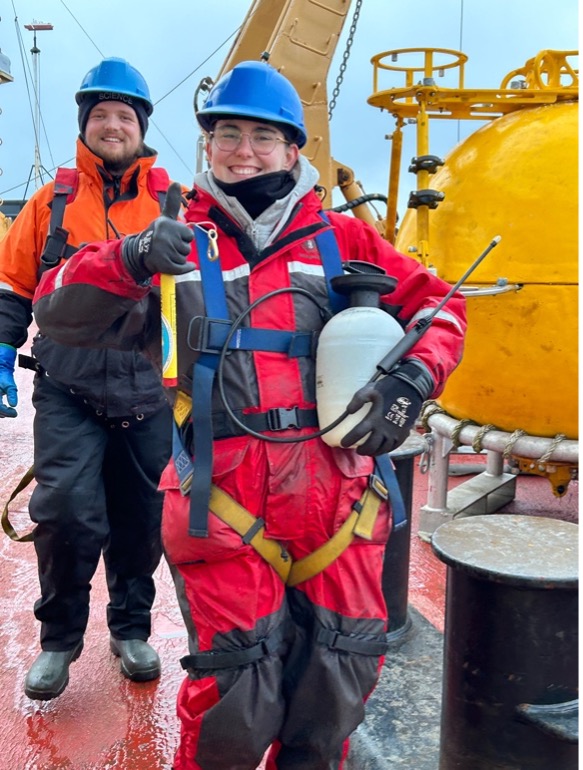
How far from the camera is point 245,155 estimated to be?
7.80ft

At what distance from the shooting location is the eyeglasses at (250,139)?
7.89ft

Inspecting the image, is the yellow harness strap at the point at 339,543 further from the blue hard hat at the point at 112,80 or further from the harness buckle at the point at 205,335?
the blue hard hat at the point at 112,80

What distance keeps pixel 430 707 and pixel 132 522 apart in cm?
141

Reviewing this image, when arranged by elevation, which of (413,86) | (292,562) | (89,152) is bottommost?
(292,562)

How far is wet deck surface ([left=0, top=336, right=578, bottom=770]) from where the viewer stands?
2.96m

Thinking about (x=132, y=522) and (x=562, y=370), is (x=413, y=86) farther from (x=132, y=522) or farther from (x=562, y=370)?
(x=132, y=522)

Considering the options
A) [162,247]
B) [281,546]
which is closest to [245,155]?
[162,247]

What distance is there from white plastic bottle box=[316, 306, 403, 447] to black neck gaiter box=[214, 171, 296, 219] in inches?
16.5

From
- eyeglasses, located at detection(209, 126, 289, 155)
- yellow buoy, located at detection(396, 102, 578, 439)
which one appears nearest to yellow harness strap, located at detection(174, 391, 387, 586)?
eyeglasses, located at detection(209, 126, 289, 155)

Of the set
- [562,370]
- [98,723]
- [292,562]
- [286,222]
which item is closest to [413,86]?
[562,370]

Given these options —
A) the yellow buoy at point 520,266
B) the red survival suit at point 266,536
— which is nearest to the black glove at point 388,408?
the red survival suit at point 266,536

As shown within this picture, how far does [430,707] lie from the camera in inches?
128

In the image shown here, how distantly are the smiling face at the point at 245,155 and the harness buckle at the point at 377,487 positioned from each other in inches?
36.9

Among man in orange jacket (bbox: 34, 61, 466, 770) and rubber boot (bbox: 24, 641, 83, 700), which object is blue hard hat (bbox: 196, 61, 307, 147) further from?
rubber boot (bbox: 24, 641, 83, 700)
